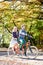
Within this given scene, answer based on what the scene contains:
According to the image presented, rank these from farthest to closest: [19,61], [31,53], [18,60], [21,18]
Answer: [21,18] → [31,53] → [18,60] → [19,61]

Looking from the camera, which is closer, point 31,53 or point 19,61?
point 19,61

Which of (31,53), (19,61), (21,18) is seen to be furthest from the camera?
(21,18)

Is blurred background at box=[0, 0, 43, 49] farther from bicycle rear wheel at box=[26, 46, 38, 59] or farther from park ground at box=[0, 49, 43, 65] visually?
bicycle rear wheel at box=[26, 46, 38, 59]

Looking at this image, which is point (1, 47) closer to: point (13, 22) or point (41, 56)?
point (13, 22)

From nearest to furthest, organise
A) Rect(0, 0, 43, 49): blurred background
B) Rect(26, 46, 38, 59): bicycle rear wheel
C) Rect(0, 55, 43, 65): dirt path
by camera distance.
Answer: Rect(0, 55, 43, 65): dirt path, Rect(26, 46, 38, 59): bicycle rear wheel, Rect(0, 0, 43, 49): blurred background

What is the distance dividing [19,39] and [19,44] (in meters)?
0.22

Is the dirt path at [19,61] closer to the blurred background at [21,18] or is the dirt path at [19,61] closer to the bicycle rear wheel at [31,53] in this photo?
the bicycle rear wheel at [31,53]

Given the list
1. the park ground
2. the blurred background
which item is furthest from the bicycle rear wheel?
the blurred background

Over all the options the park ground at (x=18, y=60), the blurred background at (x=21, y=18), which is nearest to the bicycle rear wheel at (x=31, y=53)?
the park ground at (x=18, y=60)

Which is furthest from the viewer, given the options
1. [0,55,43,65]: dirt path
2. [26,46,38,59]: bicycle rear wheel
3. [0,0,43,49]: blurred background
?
[0,0,43,49]: blurred background

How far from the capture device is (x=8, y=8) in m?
18.3

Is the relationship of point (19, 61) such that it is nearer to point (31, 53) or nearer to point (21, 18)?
point (31, 53)

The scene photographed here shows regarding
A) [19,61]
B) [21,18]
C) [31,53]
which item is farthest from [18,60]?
[21,18]

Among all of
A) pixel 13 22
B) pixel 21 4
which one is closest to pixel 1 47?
pixel 13 22
